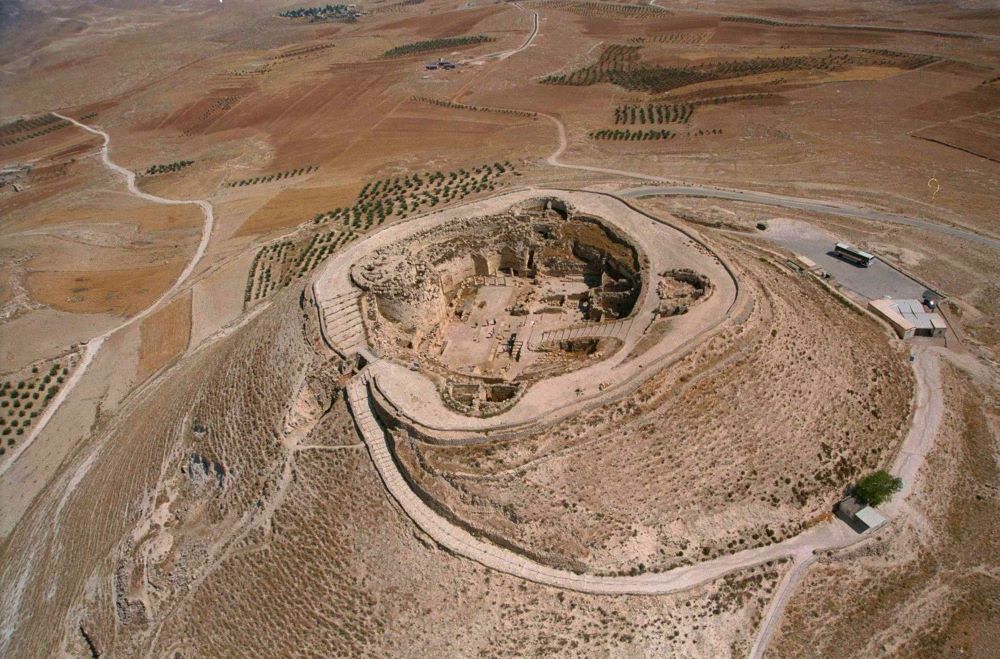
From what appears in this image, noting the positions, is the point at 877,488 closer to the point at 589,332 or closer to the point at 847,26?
the point at 589,332

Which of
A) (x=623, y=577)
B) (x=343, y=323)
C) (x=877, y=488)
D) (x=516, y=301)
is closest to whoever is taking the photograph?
(x=623, y=577)

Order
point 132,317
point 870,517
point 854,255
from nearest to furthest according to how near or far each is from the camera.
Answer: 1. point 870,517
2. point 854,255
3. point 132,317

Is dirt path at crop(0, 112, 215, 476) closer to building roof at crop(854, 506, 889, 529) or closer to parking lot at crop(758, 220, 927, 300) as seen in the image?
building roof at crop(854, 506, 889, 529)

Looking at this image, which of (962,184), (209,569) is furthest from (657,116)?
(209,569)

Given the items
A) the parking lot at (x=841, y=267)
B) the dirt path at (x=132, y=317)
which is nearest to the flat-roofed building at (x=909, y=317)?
the parking lot at (x=841, y=267)

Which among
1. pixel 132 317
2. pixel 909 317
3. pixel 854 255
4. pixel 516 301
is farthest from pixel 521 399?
pixel 132 317

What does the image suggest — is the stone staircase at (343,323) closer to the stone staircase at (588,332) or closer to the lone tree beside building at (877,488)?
the stone staircase at (588,332)

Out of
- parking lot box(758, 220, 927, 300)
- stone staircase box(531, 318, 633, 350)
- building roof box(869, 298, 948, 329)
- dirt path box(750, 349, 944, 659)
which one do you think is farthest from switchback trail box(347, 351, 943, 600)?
parking lot box(758, 220, 927, 300)
